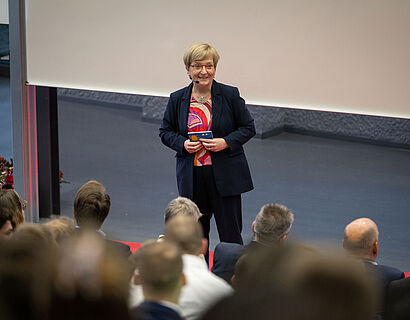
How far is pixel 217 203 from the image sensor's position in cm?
377

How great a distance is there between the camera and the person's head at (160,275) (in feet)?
5.22

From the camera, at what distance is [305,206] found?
18.5 feet

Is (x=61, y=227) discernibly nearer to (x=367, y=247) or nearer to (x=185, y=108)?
(x=367, y=247)

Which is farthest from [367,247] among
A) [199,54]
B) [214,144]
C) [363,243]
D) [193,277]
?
[199,54]

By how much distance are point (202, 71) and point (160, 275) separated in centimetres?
211

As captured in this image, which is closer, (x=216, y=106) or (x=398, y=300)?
(x=398, y=300)

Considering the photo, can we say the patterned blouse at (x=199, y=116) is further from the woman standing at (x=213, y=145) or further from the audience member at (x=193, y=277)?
the audience member at (x=193, y=277)

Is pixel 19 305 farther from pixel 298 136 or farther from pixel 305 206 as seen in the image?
pixel 298 136

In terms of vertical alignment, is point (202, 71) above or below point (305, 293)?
above

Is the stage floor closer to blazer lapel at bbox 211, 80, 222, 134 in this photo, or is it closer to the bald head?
blazer lapel at bbox 211, 80, 222, 134

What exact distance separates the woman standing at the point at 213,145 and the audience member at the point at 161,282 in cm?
201

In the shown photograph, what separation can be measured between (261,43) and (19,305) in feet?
10.6

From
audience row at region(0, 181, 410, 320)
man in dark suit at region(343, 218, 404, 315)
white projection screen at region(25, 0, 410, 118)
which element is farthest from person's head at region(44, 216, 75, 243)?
white projection screen at region(25, 0, 410, 118)

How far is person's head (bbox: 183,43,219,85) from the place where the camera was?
3533 mm
